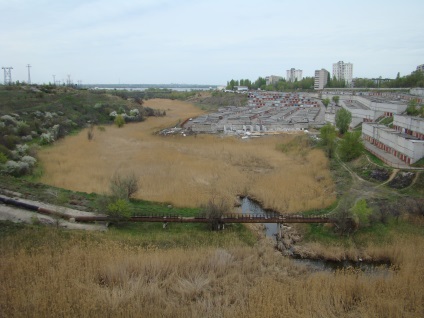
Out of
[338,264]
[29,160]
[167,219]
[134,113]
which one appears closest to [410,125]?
[338,264]

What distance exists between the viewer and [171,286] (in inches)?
405

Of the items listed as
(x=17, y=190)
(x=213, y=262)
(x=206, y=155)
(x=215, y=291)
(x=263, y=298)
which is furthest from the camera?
(x=206, y=155)

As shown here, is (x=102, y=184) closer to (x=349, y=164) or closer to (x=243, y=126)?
(x=349, y=164)

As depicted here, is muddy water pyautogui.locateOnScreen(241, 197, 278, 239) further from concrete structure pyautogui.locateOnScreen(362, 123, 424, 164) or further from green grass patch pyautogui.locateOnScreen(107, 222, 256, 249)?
concrete structure pyautogui.locateOnScreen(362, 123, 424, 164)

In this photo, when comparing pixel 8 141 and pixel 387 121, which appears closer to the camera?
pixel 8 141

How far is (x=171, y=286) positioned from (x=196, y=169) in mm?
19295

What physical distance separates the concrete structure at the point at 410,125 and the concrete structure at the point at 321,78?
4054 inches

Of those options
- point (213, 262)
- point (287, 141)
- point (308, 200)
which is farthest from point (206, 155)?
point (213, 262)

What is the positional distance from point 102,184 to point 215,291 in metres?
16.5

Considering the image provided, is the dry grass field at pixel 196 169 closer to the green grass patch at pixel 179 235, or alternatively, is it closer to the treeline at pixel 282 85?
the green grass patch at pixel 179 235

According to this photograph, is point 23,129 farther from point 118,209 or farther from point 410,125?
point 410,125

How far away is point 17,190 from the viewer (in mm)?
20922

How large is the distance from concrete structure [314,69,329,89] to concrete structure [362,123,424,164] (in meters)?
102

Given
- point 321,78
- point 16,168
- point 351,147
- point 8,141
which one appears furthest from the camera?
point 321,78
